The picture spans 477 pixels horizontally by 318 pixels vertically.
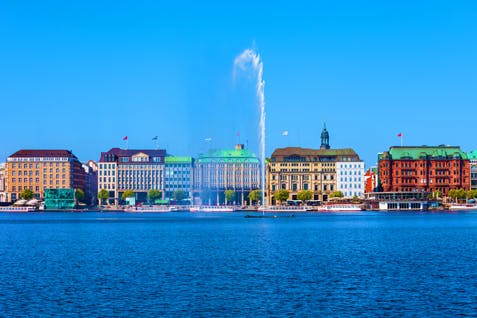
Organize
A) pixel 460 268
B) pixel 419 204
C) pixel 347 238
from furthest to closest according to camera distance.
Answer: pixel 419 204 < pixel 347 238 < pixel 460 268

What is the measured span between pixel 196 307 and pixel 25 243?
4193cm

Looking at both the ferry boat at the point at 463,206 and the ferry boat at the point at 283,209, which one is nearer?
the ferry boat at the point at 283,209

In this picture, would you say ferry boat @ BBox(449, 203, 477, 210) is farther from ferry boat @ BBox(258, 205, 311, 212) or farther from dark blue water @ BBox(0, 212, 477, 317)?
dark blue water @ BBox(0, 212, 477, 317)

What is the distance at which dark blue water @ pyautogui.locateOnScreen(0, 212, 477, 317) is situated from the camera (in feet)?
119

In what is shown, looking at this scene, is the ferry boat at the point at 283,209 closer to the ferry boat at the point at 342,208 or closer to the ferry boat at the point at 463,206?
the ferry boat at the point at 342,208

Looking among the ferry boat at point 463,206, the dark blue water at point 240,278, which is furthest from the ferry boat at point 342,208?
the dark blue water at point 240,278

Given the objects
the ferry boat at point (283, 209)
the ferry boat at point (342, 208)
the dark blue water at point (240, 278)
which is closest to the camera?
the dark blue water at point (240, 278)

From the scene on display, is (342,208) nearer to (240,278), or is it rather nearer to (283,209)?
(283,209)

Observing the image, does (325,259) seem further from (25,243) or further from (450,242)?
(25,243)

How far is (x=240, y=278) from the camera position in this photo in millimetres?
45781

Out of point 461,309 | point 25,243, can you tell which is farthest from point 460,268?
point 25,243

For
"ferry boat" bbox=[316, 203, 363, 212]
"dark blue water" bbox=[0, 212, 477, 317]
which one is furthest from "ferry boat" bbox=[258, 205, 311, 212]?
"dark blue water" bbox=[0, 212, 477, 317]

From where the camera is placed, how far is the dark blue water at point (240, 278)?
119 ft

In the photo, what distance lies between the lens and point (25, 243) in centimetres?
7481
